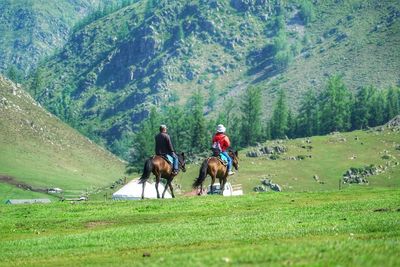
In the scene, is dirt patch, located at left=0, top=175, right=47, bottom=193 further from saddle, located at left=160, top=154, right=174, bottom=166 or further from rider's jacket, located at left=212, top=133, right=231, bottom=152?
saddle, located at left=160, top=154, right=174, bottom=166

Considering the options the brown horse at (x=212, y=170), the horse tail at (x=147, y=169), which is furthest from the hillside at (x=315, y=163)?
the horse tail at (x=147, y=169)

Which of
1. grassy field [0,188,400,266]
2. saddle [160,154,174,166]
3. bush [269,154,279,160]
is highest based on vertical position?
bush [269,154,279,160]

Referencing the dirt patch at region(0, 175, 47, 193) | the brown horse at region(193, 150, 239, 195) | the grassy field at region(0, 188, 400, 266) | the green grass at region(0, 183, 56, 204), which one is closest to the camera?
the grassy field at region(0, 188, 400, 266)

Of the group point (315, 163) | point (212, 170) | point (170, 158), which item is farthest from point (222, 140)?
point (315, 163)

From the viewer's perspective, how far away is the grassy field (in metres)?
23.0

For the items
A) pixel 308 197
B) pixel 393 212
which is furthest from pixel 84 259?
pixel 308 197

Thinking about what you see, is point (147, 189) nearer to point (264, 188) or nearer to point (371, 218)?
point (264, 188)

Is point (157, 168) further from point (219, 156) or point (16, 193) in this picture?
point (16, 193)

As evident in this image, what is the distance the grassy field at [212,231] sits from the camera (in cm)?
2300

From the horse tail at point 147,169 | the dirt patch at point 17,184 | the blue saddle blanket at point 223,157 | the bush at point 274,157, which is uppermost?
the bush at point 274,157

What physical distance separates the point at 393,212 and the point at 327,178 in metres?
141

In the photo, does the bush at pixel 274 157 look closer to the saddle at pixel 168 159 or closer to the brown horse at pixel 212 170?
the brown horse at pixel 212 170

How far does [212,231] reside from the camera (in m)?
33.3

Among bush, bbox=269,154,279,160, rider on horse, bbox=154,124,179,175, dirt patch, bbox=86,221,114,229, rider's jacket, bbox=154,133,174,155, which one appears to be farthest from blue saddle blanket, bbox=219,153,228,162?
bush, bbox=269,154,279,160
